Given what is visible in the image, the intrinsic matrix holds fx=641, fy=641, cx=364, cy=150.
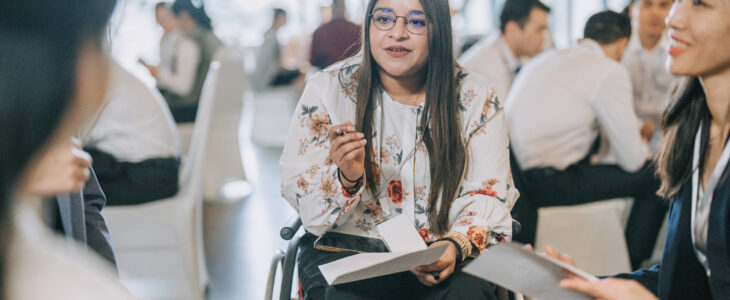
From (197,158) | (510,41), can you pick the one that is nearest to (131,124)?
(197,158)

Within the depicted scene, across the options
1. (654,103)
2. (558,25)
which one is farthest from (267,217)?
(558,25)

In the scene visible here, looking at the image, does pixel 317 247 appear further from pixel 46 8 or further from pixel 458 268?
pixel 46 8

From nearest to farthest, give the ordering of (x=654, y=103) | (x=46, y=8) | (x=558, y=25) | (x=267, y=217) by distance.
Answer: (x=46, y=8), (x=654, y=103), (x=267, y=217), (x=558, y=25)

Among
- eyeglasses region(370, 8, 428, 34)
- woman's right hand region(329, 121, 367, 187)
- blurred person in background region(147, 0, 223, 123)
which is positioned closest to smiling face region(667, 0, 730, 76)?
eyeglasses region(370, 8, 428, 34)

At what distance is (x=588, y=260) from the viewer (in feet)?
8.41

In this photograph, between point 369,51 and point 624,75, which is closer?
point 369,51

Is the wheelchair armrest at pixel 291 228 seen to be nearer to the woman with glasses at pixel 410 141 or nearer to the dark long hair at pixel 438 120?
the woman with glasses at pixel 410 141

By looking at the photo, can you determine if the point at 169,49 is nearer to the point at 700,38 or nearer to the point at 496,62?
the point at 496,62

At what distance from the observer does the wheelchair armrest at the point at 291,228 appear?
4.97ft

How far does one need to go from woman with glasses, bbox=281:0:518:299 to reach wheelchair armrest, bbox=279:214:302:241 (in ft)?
0.12

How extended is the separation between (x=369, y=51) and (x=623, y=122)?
1.34 metres

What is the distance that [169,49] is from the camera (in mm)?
4508

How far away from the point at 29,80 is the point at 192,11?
13.6 ft

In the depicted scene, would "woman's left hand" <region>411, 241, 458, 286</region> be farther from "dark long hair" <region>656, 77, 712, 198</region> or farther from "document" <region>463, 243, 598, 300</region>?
"dark long hair" <region>656, 77, 712, 198</region>
